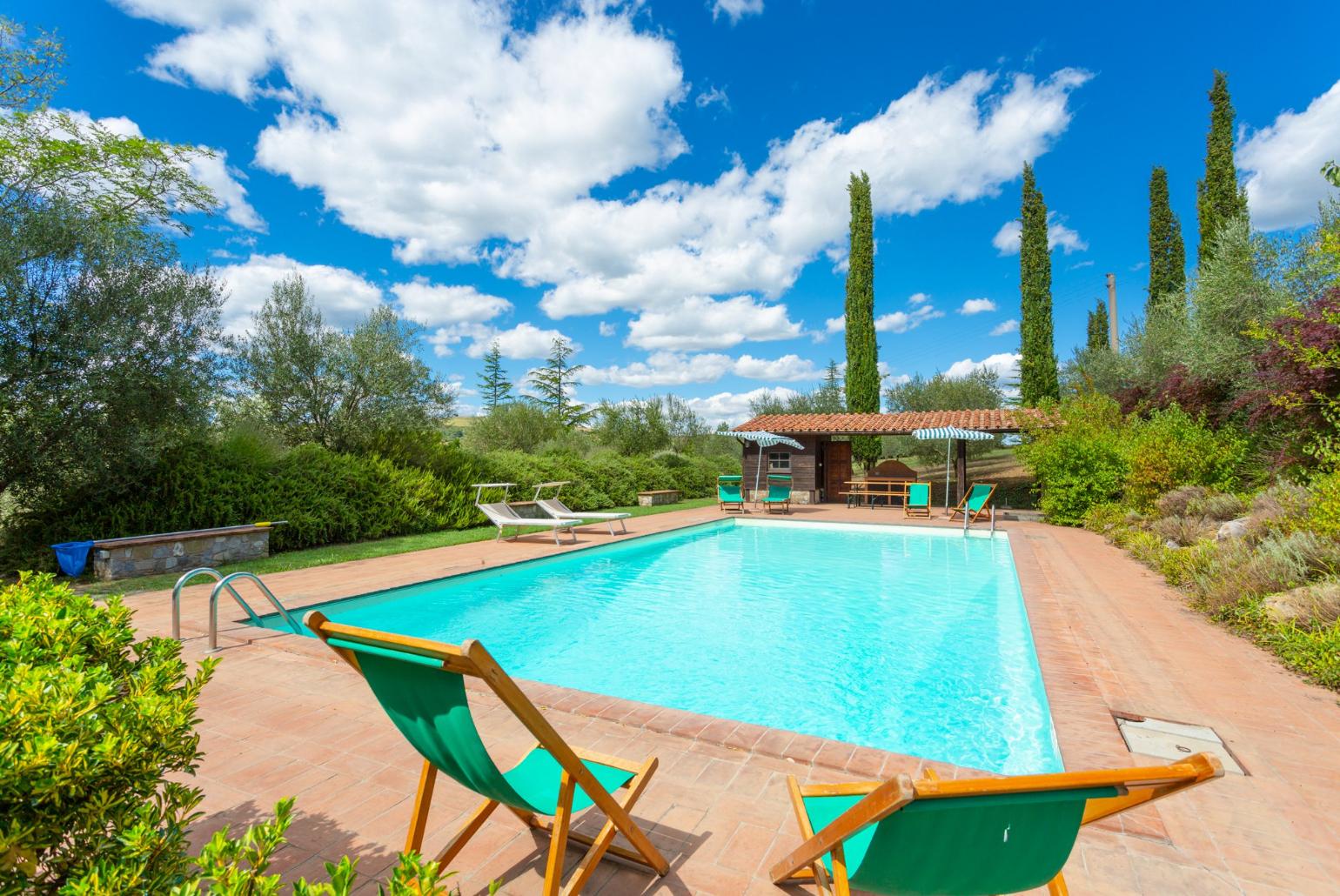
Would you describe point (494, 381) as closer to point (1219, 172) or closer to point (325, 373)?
point (325, 373)

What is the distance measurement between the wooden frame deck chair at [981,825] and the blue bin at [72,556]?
10.6 m

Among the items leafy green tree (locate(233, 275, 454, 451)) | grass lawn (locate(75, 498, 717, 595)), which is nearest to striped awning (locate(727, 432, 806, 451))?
grass lawn (locate(75, 498, 717, 595))

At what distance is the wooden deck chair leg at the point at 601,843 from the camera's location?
1955 mm

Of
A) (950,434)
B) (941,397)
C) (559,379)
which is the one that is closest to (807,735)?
(950,434)

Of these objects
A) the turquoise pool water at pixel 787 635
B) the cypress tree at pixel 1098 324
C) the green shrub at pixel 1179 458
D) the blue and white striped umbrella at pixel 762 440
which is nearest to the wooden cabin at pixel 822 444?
the blue and white striped umbrella at pixel 762 440

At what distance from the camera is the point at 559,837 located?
1828 millimetres

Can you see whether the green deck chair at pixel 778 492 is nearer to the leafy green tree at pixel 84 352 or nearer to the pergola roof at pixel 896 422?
the pergola roof at pixel 896 422

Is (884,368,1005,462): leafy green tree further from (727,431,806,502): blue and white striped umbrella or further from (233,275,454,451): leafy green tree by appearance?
(233,275,454,451): leafy green tree

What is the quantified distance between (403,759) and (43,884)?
2104 mm

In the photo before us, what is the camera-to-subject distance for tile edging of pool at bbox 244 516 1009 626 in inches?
273

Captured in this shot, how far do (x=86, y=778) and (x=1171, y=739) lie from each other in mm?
4798

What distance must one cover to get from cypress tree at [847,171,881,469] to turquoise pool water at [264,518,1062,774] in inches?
474

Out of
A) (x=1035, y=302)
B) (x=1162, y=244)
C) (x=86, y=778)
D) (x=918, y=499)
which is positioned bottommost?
(x=918, y=499)

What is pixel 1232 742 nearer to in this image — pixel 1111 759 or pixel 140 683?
pixel 1111 759
